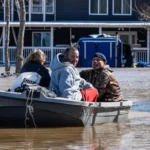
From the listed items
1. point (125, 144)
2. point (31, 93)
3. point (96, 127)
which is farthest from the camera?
point (96, 127)

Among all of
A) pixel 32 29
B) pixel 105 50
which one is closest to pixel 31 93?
pixel 105 50

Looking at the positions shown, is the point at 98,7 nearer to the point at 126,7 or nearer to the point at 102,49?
the point at 126,7

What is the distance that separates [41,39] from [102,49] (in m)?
11.8

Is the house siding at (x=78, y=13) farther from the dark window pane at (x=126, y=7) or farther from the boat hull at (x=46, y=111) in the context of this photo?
the boat hull at (x=46, y=111)

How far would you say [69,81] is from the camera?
40.5ft

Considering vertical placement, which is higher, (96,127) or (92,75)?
(92,75)

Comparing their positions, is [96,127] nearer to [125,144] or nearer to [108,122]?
[108,122]

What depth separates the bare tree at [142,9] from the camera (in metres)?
44.5

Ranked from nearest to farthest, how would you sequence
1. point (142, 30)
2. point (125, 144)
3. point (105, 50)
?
point (125, 144) < point (105, 50) < point (142, 30)

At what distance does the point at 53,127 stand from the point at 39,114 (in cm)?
40

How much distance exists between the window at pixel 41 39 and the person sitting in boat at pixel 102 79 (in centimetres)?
3561

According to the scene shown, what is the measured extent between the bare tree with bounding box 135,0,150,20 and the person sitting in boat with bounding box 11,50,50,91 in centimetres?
3080

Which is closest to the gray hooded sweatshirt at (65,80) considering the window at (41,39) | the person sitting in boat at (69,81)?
the person sitting in boat at (69,81)

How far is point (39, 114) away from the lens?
40.1 ft
